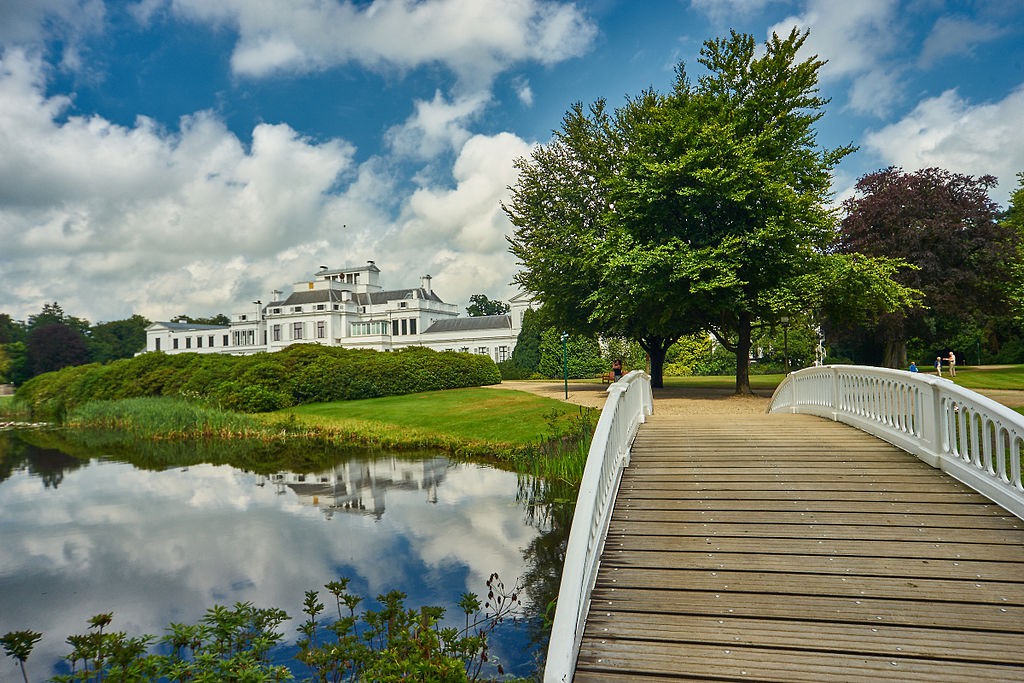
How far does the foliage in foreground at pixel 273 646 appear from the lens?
4527 millimetres

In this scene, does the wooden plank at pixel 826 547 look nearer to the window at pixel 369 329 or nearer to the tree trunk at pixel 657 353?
the tree trunk at pixel 657 353

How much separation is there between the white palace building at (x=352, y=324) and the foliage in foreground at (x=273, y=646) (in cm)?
4512

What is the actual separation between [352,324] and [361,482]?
2134 inches

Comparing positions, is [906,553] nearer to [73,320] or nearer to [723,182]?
[723,182]

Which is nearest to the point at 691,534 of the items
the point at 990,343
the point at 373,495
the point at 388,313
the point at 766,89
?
the point at 373,495

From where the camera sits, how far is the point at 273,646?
5.96 metres

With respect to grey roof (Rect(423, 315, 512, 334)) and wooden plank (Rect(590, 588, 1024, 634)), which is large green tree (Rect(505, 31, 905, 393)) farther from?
grey roof (Rect(423, 315, 512, 334))

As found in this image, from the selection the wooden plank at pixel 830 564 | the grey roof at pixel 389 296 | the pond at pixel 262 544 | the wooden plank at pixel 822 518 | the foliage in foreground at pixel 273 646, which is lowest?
the pond at pixel 262 544

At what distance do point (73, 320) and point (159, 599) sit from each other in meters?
109

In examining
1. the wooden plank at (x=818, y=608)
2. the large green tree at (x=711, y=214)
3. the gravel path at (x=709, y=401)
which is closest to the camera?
the wooden plank at (x=818, y=608)

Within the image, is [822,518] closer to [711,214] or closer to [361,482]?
[361,482]

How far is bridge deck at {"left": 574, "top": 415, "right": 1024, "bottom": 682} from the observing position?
12.4 feet

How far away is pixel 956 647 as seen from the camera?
3.81 m

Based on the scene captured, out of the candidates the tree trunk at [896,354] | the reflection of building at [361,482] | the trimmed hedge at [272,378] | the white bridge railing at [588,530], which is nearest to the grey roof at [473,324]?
the trimmed hedge at [272,378]
